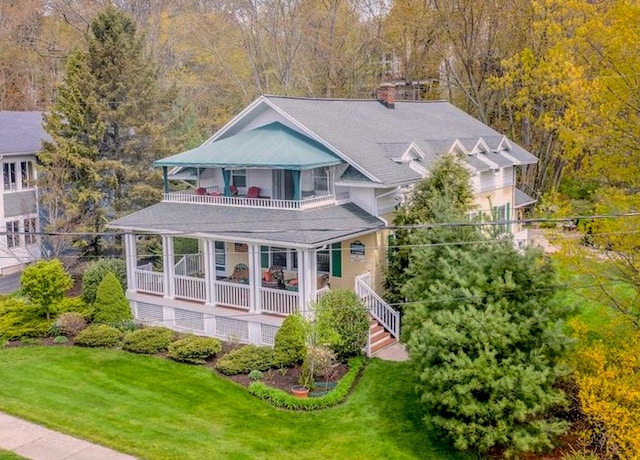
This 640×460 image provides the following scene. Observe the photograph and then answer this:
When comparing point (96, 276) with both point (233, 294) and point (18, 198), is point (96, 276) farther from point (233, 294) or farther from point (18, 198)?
point (18, 198)

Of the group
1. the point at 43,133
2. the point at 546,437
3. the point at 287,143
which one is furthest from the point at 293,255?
the point at 43,133

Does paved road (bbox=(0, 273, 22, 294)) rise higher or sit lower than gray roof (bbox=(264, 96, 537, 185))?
lower

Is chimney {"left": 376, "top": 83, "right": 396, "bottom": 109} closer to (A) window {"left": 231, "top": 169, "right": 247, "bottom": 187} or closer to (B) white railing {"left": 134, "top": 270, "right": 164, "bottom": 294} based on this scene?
(A) window {"left": 231, "top": 169, "right": 247, "bottom": 187}

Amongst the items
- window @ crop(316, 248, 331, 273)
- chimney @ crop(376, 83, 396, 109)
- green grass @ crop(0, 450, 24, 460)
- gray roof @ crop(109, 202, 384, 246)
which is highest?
chimney @ crop(376, 83, 396, 109)

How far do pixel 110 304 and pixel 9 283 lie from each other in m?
9.56

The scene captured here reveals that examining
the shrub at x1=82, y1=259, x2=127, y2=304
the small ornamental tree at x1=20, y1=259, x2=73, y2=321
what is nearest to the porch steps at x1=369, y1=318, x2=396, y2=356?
the shrub at x1=82, y1=259, x2=127, y2=304

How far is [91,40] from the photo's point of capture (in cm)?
2923

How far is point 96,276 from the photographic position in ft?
80.9

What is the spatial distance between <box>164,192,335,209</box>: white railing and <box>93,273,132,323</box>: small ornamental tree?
3.84 metres

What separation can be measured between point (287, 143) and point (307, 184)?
1.65m

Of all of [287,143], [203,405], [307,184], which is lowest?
[203,405]

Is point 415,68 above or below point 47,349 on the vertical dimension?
above

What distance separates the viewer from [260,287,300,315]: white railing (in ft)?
65.7

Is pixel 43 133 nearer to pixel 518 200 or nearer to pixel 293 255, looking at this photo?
pixel 293 255
